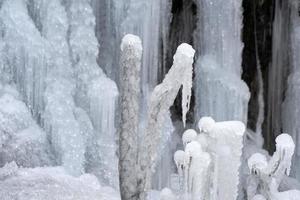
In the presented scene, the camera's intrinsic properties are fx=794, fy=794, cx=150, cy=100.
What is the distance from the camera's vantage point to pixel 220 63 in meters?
6.93

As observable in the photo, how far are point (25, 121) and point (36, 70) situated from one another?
0.40 m

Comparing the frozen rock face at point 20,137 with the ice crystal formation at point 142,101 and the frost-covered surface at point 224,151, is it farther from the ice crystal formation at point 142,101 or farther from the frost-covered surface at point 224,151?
the frost-covered surface at point 224,151

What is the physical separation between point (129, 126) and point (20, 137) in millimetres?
1952

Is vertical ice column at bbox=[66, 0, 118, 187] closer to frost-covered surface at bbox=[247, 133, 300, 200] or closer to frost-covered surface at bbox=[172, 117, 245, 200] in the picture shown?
frost-covered surface at bbox=[247, 133, 300, 200]

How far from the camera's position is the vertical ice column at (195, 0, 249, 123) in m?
6.69

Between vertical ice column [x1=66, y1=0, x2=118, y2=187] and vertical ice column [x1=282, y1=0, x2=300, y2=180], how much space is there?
1950mm

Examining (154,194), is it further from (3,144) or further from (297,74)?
(297,74)

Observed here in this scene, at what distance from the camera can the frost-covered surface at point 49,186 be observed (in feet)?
16.8

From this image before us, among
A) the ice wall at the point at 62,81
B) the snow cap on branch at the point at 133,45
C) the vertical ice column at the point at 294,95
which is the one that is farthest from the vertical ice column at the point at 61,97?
the vertical ice column at the point at 294,95

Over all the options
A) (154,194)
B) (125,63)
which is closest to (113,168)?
(154,194)

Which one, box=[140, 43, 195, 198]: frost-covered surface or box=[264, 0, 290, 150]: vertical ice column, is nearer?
box=[140, 43, 195, 198]: frost-covered surface

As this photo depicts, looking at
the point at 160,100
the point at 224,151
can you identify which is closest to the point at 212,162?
the point at 224,151

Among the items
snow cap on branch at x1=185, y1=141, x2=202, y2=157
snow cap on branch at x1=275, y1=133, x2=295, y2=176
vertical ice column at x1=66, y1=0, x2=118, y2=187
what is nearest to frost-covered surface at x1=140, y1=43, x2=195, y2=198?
snow cap on branch at x1=185, y1=141, x2=202, y2=157

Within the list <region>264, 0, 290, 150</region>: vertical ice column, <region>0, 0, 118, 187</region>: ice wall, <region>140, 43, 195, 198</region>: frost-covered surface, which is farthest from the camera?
<region>264, 0, 290, 150</region>: vertical ice column
